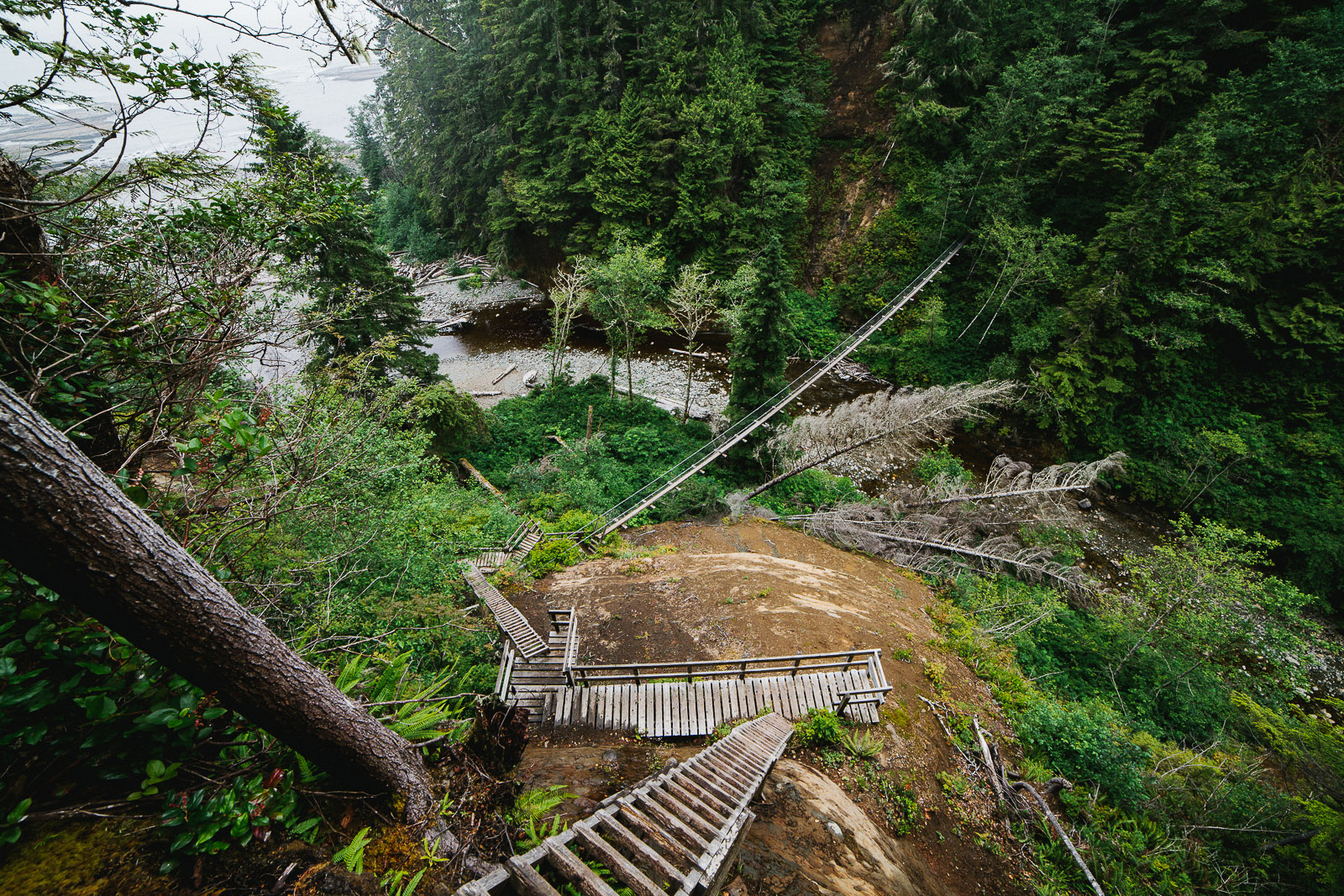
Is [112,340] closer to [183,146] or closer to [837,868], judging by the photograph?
[183,146]

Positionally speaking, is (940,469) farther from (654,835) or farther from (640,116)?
(640,116)

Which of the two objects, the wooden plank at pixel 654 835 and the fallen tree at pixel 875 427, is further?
the fallen tree at pixel 875 427

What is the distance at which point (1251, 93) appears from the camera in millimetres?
14586

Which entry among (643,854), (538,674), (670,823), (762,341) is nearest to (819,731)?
(670,823)

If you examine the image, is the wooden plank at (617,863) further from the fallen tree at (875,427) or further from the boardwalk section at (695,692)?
the fallen tree at (875,427)

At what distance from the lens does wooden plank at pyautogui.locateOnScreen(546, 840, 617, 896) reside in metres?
2.79

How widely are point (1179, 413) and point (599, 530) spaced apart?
19919 millimetres

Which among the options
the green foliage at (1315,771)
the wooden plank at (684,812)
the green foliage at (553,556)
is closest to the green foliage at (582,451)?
the green foliage at (553,556)

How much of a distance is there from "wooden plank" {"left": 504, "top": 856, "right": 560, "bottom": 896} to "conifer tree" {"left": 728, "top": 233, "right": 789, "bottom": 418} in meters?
13.3

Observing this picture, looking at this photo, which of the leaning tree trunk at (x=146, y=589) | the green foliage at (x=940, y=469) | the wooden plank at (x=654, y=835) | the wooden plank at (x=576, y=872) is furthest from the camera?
the green foliage at (x=940, y=469)

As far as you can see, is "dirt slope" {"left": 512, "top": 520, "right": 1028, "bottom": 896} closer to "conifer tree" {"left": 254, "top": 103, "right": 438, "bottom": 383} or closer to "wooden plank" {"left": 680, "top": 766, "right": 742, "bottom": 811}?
"wooden plank" {"left": 680, "top": 766, "right": 742, "bottom": 811}

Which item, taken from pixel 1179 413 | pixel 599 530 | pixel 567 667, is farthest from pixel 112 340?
pixel 1179 413

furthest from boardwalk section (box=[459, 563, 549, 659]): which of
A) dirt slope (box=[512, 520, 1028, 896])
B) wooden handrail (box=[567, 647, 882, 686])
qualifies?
wooden handrail (box=[567, 647, 882, 686])

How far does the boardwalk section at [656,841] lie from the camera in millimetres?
2821
